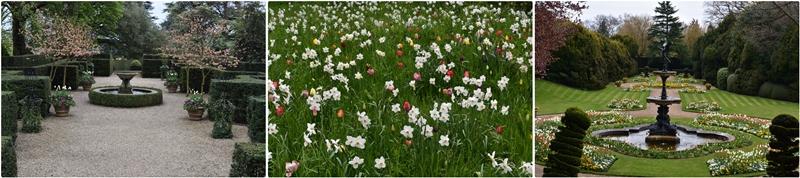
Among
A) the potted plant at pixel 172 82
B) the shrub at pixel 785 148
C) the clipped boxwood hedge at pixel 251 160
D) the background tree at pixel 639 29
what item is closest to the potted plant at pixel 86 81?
the potted plant at pixel 172 82

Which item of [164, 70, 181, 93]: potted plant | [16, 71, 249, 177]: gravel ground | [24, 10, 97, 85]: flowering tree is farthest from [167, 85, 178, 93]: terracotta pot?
[16, 71, 249, 177]: gravel ground

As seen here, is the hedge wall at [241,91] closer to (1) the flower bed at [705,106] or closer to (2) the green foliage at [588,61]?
(2) the green foliage at [588,61]

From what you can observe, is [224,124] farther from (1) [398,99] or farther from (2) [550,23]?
(1) [398,99]

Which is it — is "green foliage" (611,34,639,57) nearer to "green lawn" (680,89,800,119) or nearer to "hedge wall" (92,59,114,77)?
"green lawn" (680,89,800,119)

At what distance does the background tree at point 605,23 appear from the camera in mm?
6633

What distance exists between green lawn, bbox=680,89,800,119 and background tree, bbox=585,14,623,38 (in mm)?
3204

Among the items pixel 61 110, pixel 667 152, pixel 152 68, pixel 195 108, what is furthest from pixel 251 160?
pixel 152 68

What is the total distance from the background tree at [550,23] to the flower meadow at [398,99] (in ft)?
4.09

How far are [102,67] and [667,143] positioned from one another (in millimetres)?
14938

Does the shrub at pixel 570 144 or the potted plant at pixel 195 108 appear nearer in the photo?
the shrub at pixel 570 144

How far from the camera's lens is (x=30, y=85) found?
10516 millimetres

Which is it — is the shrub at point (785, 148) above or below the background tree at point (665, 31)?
below

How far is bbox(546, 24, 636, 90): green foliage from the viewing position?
7547 mm

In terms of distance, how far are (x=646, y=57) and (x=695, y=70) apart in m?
0.74
